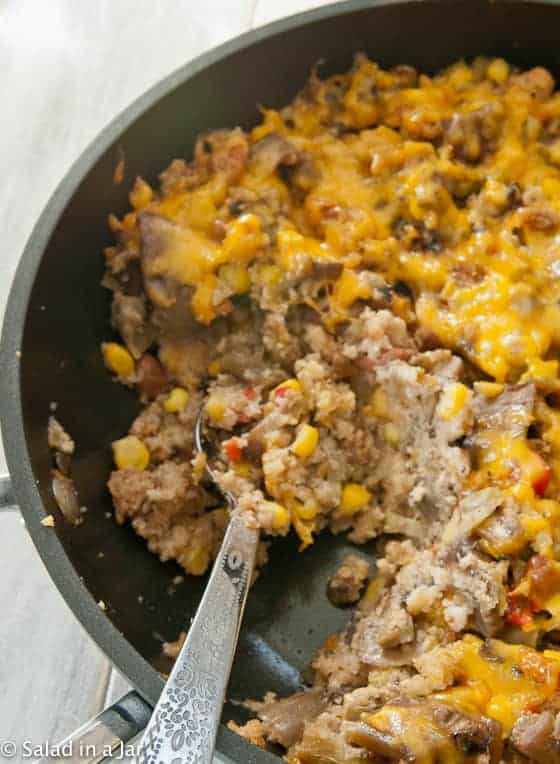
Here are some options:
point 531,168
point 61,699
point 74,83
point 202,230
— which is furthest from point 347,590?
point 74,83

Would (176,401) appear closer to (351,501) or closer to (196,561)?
(196,561)

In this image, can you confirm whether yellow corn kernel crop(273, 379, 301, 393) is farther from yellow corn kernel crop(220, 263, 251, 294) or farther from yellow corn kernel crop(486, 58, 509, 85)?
yellow corn kernel crop(486, 58, 509, 85)

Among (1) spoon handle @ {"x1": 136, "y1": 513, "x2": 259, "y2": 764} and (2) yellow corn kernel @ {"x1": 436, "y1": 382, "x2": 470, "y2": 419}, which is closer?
(1) spoon handle @ {"x1": 136, "y1": 513, "x2": 259, "y2": 764}

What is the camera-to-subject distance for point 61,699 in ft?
7.58

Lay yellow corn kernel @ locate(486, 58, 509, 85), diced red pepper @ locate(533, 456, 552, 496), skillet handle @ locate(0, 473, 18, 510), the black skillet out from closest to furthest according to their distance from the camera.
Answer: skillet handle @ locate(0, 473, 18, 510) < the black skillet < diced red pepper @ locate(533, 456, 552, 496) < yellow corn kernel @ locate(486, 58, 509, 85)

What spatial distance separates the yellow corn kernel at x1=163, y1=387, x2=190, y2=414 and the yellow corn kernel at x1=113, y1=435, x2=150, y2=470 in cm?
12

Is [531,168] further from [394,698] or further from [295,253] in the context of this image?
[394,698]

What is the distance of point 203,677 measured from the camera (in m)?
1.72

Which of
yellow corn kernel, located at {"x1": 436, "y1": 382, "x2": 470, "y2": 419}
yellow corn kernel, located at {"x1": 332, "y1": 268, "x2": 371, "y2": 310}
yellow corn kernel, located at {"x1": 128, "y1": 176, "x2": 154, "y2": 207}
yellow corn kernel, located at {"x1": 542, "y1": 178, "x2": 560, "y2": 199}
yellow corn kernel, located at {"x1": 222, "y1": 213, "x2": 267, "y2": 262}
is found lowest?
yellow corn kernel, located at {"x1": 436, "y1": 382, "x2": 470, "y2": 419}

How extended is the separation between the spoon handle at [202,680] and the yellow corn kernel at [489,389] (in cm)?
72

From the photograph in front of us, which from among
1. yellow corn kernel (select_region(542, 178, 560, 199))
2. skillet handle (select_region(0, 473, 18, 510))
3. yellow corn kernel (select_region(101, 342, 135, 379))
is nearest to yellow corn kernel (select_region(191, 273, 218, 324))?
yellow corn kernel (select_region(101, 342, 135, 379))

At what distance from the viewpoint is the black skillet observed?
76.7 inches

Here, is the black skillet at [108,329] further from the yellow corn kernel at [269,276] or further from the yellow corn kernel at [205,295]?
the yellow corn kernel at [269,276]

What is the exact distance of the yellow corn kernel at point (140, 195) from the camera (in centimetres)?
246
